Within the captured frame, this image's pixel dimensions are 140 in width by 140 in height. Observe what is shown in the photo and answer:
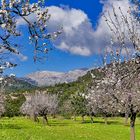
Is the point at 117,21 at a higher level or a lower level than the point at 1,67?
higher

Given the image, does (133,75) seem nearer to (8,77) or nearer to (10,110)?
(8,77)

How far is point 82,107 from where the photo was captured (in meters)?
122

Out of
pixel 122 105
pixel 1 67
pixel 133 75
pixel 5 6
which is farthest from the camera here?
pixel 122 105

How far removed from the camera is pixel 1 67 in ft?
31.6

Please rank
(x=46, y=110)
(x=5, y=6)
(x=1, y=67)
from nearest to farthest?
1. (x=5, y=6)
2. (x=1, y=67)
3. (x=46, y=110)

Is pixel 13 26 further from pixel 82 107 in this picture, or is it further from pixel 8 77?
pixel 82 107

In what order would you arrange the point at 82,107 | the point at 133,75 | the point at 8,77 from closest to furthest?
the point at 8,77, the point at 133,75, the point at 82,107

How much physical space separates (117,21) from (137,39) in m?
0.98

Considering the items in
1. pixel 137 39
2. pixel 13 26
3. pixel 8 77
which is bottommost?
pixel 8 77

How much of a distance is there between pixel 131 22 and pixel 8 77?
529cm

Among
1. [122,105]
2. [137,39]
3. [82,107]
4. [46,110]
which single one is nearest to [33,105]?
[46,110]

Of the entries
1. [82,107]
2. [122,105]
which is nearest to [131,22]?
[122,105]

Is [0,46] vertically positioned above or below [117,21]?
below

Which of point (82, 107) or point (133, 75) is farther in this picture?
point (82, 107)
